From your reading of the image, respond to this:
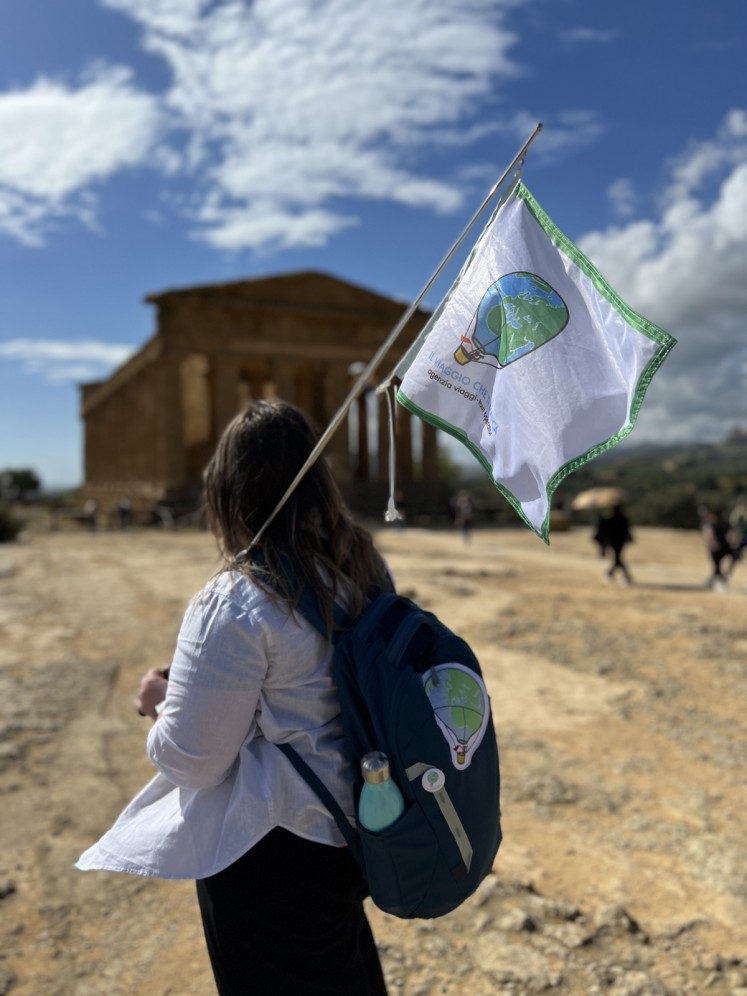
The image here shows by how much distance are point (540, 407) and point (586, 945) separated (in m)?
2.50

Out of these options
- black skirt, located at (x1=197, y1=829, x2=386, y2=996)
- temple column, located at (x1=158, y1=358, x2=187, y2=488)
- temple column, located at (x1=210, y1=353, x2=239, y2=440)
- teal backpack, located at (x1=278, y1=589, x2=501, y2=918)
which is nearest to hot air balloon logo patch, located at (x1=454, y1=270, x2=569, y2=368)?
teal backpack, located at (x1=278, y1=589, x2=501, y2=918)

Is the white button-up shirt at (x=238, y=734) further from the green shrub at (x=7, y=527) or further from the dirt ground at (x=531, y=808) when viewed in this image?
the green shrub at (x=7, y=527)

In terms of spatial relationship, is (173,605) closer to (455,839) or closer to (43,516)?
(455,839)

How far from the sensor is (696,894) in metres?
3.79

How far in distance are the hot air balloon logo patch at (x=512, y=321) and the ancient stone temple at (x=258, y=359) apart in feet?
98.6

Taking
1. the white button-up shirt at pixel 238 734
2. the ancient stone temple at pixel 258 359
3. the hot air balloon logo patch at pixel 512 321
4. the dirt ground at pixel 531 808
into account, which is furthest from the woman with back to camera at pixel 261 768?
the ancient stone temple at pixel 258 359

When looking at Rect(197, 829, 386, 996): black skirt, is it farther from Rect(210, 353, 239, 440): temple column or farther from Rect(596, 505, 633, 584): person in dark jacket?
Rect(210, 353, 239, 440): temple column

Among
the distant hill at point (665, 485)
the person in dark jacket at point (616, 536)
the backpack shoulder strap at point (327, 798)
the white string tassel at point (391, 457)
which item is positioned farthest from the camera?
the distant hill at point (665, 485)

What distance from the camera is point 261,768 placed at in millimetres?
1948

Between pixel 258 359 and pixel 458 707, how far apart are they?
1542 inches

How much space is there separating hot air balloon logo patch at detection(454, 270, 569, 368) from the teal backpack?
78 centimetres

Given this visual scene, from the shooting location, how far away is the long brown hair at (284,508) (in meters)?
2.07

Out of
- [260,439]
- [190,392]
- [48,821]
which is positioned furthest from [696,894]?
[190,392]

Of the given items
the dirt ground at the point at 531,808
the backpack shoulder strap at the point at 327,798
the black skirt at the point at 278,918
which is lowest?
the dirt ground at the point at 531,808
